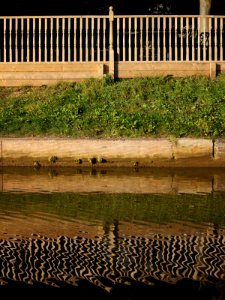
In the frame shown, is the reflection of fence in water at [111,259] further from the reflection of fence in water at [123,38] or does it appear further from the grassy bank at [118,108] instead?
the reflection of fence in water at [123,38]

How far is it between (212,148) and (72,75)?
540 cm

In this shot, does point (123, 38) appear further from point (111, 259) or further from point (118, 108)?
point (111, 259)

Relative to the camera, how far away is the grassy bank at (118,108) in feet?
51.1

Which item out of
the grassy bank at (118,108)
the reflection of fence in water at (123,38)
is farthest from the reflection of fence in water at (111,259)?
the reflection of fence in water at (123,38)

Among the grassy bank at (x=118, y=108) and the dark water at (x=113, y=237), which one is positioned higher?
the grassy bank at (x=118, y=108)

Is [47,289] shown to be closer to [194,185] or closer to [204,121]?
[194,185]

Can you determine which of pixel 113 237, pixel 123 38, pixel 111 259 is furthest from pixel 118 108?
pixel 111 259

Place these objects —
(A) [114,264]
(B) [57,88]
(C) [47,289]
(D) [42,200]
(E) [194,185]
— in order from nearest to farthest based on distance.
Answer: (C) [47,289]
(A) [114,264]
(D) [42,200]
(E) [194,185]
(B) [57,88]

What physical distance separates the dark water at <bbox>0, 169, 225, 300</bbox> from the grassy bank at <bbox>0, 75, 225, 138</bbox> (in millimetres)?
2335

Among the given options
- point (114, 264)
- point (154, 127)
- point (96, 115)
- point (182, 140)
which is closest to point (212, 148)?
point (182, 140)

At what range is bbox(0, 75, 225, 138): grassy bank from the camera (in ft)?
51.1

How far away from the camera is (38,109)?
16.9m

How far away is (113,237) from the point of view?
8.47 m

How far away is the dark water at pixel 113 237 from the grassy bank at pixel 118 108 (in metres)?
2.34
